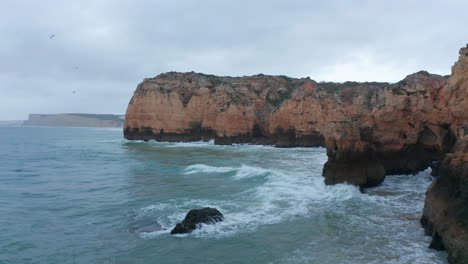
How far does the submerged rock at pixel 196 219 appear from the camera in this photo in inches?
432

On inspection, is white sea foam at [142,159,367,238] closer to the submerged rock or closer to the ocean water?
the ocean water

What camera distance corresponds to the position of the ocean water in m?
9.20

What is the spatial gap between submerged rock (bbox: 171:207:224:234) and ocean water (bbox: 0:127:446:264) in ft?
0.93

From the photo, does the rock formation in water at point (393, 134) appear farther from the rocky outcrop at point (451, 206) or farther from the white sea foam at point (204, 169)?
the white sea foam at point (204, 169)

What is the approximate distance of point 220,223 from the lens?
38.9 ft

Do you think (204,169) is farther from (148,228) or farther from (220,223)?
(148,228)

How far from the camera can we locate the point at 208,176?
22.6m

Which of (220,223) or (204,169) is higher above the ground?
(204,169)

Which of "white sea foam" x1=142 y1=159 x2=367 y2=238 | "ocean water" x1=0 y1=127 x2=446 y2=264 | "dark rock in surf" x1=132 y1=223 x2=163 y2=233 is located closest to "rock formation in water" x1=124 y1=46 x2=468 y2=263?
"ocean water" x1=0 y1=127 x2=446 y2=264

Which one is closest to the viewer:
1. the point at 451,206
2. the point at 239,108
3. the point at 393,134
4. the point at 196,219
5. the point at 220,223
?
the point at 451,206

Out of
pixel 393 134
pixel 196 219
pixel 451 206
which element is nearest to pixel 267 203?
pixel 196 219

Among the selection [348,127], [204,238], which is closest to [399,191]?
[348,127]

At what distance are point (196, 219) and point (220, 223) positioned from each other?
0.88m

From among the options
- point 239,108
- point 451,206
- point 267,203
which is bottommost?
point 267,203
